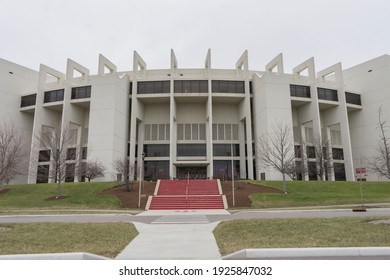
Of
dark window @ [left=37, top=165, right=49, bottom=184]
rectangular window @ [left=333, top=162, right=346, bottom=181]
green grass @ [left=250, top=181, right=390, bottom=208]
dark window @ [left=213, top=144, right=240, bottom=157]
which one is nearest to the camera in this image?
green grass @ [left=250, top=181, right=390, bottom=208]

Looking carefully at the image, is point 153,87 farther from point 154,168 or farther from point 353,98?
point 353,98

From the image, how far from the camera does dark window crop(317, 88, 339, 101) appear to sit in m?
49.5

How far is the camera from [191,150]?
50.9 metres

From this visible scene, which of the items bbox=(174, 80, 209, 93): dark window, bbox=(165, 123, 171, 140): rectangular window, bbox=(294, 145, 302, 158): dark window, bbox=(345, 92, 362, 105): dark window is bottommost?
bbox=(294, 145, 302, 158): dark window

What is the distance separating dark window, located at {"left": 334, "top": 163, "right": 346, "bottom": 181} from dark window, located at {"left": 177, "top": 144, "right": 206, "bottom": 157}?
77.7 feet

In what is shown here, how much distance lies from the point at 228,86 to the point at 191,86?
6.55 meters

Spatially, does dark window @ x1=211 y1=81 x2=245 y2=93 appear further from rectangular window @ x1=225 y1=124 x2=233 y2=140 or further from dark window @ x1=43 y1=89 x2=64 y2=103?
dark window @ x1=43 y1=89 x2=64 y2=103

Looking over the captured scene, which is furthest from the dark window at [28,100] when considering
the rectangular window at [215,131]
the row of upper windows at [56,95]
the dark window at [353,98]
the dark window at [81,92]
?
the dark window at [353,98]

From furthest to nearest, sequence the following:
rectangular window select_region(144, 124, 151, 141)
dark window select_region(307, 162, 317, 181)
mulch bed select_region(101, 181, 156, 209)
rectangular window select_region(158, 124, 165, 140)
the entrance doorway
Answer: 1. rectangular window select_region(144, 124, 151, 141)
2. rectangular window select_region(158, 124, 165, 140)
3. the entrance doorway
4. dark window select_region(307, 162, 317, 181)
5. mulch bed select_region(101, 181, 156, 209)

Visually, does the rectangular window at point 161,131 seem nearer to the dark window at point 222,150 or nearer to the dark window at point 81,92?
the dark window at point 222,150

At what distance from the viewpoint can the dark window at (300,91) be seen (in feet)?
158

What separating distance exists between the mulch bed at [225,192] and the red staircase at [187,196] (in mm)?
1055

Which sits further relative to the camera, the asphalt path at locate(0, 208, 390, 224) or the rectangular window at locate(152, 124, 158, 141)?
the rectangular window at locate(152, 124, 158, 141)

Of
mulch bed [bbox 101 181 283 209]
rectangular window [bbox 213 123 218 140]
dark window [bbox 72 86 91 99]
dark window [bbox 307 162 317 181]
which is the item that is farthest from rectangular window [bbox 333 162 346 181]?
dark window [bbox 72 86 91 99]
